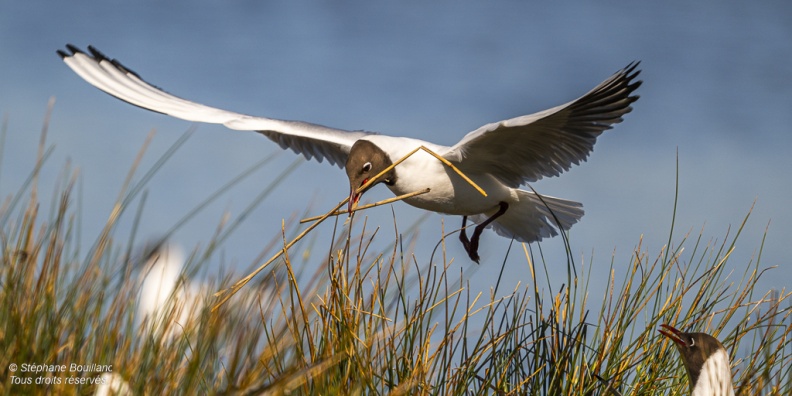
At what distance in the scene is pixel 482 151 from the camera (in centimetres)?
512

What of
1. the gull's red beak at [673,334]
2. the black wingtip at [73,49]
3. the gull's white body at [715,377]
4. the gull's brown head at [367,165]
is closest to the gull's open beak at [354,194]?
the gull's brown head at [367,165]

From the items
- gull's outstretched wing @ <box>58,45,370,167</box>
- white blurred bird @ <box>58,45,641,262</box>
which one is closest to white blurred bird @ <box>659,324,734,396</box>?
white blurred bird @ <box>58,45,641,262</box>

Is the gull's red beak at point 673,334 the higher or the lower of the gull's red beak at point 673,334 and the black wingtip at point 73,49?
the lower

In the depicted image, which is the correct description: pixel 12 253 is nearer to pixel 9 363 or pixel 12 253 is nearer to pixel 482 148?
pixel 9 363

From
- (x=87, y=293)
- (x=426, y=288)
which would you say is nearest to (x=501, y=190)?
(x=426, y=288)

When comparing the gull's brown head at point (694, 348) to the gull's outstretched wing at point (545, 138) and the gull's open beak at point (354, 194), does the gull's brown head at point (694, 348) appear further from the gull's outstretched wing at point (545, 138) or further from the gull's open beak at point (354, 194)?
the gull's open beak at point (354, 194)

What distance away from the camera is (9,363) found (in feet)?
8.70

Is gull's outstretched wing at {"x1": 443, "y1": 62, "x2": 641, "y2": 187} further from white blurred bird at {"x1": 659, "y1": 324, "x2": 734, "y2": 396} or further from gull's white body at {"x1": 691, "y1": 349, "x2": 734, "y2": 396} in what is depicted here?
gull's white body at {"x1": 691, "y1": 349, "x2": 734, "y2": 396}

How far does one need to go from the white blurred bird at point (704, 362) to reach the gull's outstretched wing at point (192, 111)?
2.92m

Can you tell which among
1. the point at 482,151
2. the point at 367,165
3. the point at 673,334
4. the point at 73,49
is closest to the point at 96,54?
the point at 73,49

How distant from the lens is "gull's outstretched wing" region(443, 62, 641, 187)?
4.68m

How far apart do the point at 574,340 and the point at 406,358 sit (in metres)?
0.74

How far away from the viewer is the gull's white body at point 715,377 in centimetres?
333

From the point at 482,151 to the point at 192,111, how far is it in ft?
7.74
